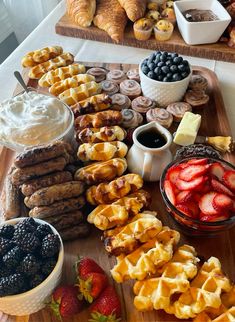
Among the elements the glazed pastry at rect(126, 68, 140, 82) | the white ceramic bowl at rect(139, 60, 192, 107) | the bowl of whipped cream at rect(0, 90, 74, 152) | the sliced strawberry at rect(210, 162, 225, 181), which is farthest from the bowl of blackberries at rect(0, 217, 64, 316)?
the glazed pastry at rect(126, 68, 140, 82)

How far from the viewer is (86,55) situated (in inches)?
71.7

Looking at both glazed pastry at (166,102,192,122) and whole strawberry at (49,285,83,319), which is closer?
whole strawberry at (49,285,83,319)

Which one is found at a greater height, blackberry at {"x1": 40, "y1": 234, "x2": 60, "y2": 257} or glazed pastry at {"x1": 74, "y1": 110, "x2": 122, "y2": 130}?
blackberry at {"x1": 40, "y1": 234, "x2": 60, "y2": 257}

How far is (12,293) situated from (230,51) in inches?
54.1

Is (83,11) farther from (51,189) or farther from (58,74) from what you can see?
(51,189)

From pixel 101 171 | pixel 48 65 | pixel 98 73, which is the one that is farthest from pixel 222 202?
pixel 48 65

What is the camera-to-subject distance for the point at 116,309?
0.90 meters

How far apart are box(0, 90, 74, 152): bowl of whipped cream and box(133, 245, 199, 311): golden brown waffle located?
0.52 metres

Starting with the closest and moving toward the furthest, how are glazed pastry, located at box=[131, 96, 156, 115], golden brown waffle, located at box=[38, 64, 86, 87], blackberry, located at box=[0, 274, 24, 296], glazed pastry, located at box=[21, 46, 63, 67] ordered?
blackberry, located at box=[0, 274, 24, 296], glazed pastry, located at box=[131, 96, 156, 115], golden brown waffle, located at box=[38, 64, 86, 87], glazed pastry, located at box=[21, 46, 63, 67]

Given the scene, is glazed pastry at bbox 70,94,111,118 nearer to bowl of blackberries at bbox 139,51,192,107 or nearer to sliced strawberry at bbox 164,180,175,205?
bowl of blackberries at bbox 139,51,192,107

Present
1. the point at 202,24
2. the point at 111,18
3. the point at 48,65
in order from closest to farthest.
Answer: the point at 48,65, the point at 202,24, the point at 111,18

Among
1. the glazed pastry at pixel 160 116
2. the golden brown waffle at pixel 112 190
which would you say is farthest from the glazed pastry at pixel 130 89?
the golden brown waffle at pixel 112 190

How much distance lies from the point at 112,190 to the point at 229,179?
0.32 m

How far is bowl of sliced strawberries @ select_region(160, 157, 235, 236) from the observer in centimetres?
100
